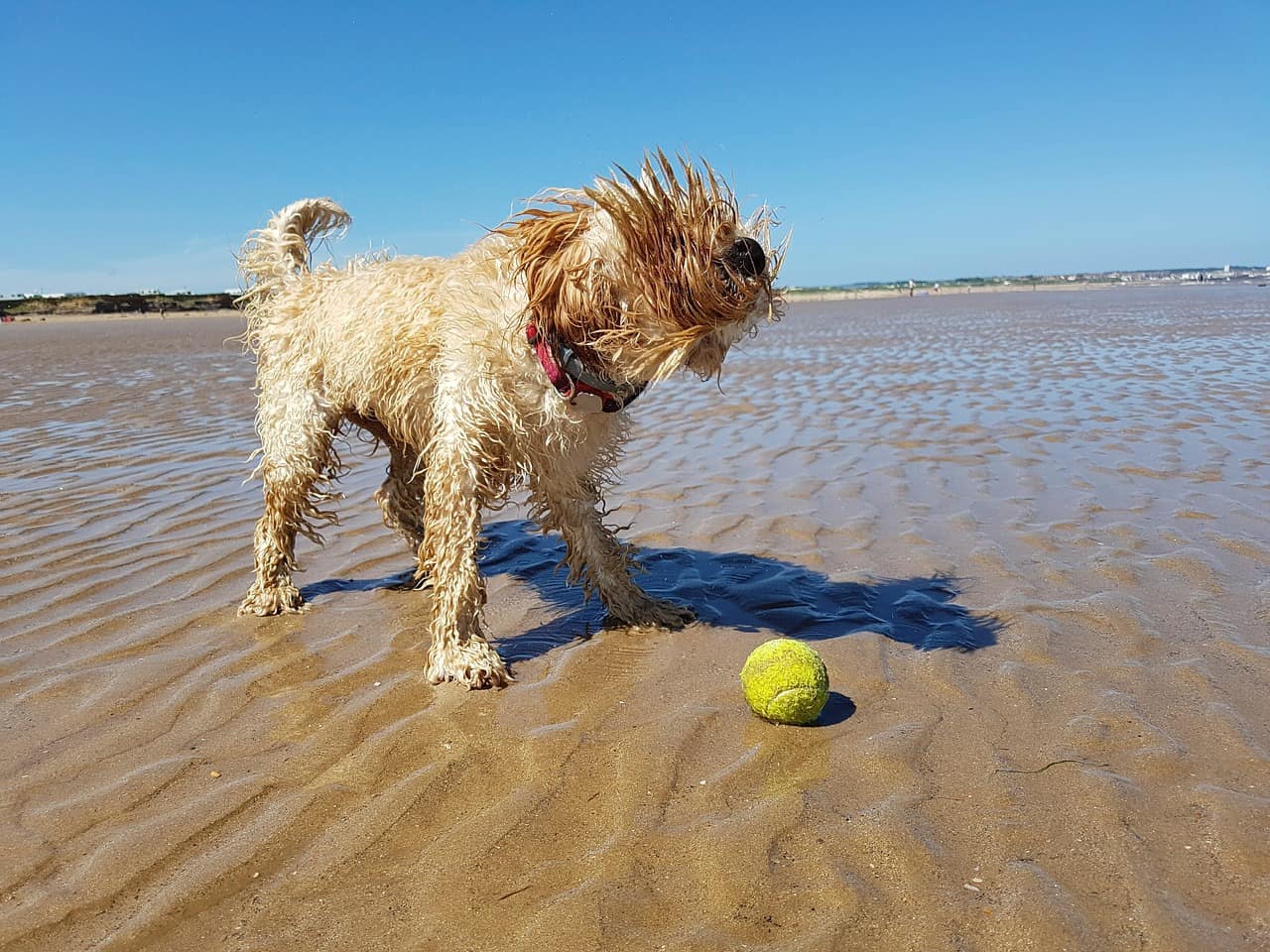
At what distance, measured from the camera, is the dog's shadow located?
5.06m

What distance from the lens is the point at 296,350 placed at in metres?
5.47

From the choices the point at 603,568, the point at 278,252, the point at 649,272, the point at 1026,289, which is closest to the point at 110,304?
the point at 1026,289

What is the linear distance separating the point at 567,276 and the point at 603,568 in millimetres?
1956

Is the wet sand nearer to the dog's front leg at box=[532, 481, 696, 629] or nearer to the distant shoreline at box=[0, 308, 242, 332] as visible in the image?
the dog's front leg at box=[532, 481, 696, 629]

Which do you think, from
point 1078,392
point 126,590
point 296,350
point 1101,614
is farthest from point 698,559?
point 1078,392

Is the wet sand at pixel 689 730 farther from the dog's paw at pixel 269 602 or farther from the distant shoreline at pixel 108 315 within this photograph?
the distant shoreline at pixel 108 315

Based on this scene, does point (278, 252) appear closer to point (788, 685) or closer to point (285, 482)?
point (285, 482)

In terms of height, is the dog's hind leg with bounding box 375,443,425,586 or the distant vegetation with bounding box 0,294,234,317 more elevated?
the distant vegetation with bounding box 0,294,234,317

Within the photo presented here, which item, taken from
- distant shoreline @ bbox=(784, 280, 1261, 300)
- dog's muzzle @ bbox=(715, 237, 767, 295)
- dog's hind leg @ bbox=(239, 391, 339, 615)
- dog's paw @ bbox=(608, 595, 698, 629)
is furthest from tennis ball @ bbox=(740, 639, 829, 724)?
distant shoreline @ bbox=(784, 280, 1261, 300)

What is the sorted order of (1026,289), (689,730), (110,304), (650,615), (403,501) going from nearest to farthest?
(689,730) → (650,615) → (403,501) → (110,304) → (1026,289)

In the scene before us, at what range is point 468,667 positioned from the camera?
14.8 feet

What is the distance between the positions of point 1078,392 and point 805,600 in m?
8.61

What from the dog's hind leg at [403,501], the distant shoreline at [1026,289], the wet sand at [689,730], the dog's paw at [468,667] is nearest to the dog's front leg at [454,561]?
the dog's paw at [468,667]

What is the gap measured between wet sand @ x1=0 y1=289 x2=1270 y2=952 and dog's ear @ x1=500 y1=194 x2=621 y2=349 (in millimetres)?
1757
